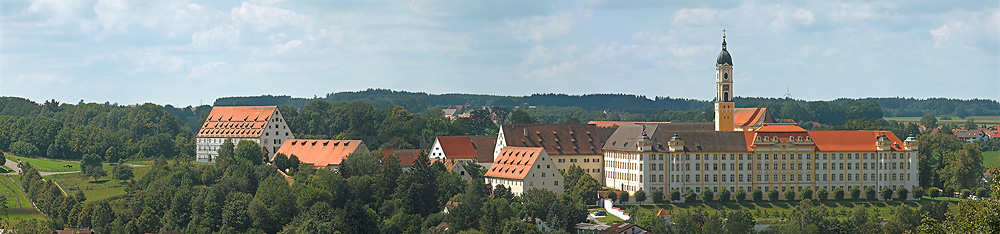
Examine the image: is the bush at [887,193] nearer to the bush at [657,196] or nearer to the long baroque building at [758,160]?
the long baroque building at [758,160]

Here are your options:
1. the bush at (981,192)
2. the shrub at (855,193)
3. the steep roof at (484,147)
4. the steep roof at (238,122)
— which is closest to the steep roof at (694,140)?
the shrub at (855,193)

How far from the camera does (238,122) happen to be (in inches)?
6156

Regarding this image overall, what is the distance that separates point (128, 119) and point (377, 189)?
3732 inches

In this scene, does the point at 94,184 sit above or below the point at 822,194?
above

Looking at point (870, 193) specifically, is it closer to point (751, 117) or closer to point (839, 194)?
point (839, 194)

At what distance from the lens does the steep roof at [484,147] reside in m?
127

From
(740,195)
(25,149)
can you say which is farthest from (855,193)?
(25,149)

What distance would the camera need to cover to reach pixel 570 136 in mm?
129375

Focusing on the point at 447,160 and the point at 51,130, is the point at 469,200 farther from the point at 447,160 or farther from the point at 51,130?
the point at 51,130

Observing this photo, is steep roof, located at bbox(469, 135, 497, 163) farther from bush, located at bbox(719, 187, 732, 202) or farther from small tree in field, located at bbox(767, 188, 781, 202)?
small tree in field, located at bbox(767, 188, 781, 202)

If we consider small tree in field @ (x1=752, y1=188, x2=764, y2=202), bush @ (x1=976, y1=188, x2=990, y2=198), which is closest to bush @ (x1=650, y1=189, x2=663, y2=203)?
small tree in field @ (x1=752, y1=188, x2=764, y2=202)

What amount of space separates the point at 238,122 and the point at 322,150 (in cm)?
2440

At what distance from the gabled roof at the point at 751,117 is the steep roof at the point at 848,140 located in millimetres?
9146

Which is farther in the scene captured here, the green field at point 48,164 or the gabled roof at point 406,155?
the green field at point 48,164
